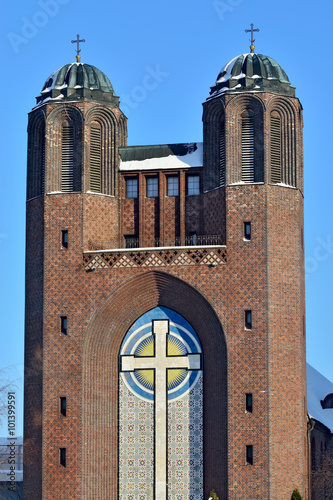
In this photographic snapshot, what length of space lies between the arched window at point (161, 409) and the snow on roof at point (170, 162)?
6175 mm

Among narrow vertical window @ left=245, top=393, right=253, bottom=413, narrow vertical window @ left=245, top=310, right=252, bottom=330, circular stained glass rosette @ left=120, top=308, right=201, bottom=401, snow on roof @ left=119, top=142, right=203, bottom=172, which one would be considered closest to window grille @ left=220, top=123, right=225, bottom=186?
snow on roof @ left=119, top=142, right=203, bottom=172

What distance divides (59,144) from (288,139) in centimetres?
950

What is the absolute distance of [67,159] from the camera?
5991 centimetres

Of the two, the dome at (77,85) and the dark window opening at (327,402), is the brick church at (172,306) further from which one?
the dark window opening at (327,402)

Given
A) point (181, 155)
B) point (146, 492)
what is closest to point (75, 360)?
point (146, 492)

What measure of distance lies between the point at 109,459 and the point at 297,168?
14.0m

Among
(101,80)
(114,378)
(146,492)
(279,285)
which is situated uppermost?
(101,80)

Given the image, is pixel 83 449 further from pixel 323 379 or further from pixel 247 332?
pixel 323 379

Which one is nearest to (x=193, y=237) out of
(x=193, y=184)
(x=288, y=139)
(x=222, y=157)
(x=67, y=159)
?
(x=193, y=184)

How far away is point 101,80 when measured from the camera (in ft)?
201

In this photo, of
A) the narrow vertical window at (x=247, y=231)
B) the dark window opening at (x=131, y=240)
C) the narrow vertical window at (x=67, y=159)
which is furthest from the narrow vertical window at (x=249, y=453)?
the narrow vertical window at (x=67, y=159)

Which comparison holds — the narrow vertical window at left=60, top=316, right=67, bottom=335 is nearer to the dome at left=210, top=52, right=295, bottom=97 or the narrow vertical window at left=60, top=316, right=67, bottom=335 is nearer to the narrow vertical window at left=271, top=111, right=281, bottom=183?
the narrow vertical window at left=271, top=111, right=281, bottom=183

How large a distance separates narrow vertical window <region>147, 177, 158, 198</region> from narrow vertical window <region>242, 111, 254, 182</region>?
13.8ft

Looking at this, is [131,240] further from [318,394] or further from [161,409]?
[318,394]
